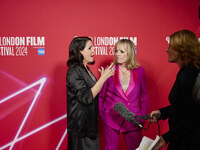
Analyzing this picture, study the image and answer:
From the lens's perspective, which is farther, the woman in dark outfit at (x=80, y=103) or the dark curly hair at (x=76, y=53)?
the dark curly hair at (x=76, y=53)

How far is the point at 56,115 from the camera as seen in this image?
8.68 feet

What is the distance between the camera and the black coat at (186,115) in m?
1.17

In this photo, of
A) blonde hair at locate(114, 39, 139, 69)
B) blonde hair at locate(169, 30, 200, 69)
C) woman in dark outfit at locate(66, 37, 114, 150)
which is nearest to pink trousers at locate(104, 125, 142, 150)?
woman in dark outfit at locate(66, 37, 114, 150)

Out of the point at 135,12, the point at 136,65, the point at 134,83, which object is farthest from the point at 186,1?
the point at 134,83

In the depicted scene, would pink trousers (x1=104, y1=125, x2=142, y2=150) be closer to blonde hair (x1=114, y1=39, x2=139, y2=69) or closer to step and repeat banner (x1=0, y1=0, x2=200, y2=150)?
blonde hair (x1=114, y1=39, x2=139, y2=69)

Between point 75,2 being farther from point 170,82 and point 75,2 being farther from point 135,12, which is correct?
point 170,82

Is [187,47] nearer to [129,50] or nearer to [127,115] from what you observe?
[127,115]

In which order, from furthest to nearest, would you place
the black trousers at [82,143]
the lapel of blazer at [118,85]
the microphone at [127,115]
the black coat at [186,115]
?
the lapel of blazer at [118,85] → the black trousers at [82,143] → the microphone at [127,115] → the black coat at [186,115]

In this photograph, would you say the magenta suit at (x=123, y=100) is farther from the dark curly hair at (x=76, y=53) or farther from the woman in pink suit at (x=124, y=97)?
the dark curly hair at (x=76, y=53)

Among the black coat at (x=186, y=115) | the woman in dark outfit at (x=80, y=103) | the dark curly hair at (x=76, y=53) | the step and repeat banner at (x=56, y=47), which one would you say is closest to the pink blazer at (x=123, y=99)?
the woman in dark outfit at (x=80, y=103)

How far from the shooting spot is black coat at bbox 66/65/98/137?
172 centimetres

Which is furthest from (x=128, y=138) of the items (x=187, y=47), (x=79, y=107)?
(x=187, y=47)

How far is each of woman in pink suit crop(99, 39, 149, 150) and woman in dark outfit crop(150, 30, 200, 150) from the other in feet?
2.22

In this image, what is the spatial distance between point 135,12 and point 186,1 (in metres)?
0.61
